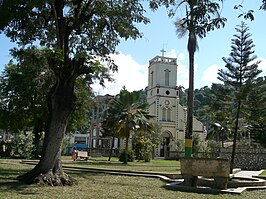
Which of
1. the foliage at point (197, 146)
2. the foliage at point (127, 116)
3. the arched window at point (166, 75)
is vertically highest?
the arched window at point (166, 75)

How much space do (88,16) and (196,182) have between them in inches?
282

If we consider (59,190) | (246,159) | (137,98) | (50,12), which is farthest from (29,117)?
(59,190)

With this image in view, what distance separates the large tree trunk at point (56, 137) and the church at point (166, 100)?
42.3 meters

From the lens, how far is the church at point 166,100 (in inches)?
2189

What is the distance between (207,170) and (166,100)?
43973 mm

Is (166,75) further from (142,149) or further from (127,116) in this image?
(127,116)

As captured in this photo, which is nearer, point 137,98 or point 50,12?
point 50,12

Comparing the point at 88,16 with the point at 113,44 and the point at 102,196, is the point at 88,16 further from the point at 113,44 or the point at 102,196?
the point at 102,196

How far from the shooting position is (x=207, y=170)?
12.4 m

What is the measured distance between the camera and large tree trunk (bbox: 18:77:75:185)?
12.2 metres

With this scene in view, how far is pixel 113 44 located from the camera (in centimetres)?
1533

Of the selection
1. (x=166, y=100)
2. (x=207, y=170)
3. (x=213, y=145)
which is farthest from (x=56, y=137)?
(x=166, y=100)

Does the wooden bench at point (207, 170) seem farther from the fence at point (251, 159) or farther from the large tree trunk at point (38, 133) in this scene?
the large tree trunk at point (38, 133)

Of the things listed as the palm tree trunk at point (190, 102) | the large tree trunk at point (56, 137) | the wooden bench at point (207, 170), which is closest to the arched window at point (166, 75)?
the palm tree trunk at point (190, 102)
